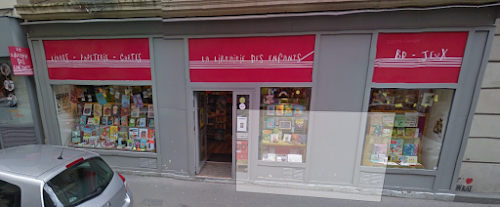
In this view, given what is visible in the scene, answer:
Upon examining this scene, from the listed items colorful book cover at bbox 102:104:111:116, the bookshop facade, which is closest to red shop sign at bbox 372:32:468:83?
the bookshop facade

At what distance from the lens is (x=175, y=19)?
12.3ft

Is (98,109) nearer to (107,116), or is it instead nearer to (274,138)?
(107,116)

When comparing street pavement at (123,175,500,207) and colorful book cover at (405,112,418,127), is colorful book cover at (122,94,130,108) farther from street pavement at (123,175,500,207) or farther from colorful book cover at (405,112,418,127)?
colorful book cover at (405,112,418,127)

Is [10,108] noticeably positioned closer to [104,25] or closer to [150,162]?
[104,25]

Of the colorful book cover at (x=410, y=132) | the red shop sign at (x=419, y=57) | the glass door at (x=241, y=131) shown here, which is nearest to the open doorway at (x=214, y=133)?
the glass door at (x=241, y=131)

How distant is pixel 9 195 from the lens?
199 cm

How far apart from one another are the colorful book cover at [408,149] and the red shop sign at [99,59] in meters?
5.98

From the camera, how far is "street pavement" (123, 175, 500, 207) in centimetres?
364

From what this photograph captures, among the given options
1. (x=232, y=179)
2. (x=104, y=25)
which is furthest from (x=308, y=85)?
(x=104, y=25)

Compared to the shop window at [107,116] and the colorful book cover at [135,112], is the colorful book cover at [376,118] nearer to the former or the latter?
the shop window at [107,116]

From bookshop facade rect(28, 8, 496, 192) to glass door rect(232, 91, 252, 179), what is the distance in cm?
2

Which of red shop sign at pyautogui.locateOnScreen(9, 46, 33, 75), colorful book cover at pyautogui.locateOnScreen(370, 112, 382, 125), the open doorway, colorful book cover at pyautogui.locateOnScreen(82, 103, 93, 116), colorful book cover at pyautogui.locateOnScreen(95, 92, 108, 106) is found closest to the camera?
colorful book cover at pyautogui.locateOnScreen(370, 112, 382, 125)

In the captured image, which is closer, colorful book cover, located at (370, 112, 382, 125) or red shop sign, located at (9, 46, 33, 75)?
colorful book cover, located at (370, 112, 382, 125)

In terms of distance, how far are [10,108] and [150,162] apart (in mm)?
4045
